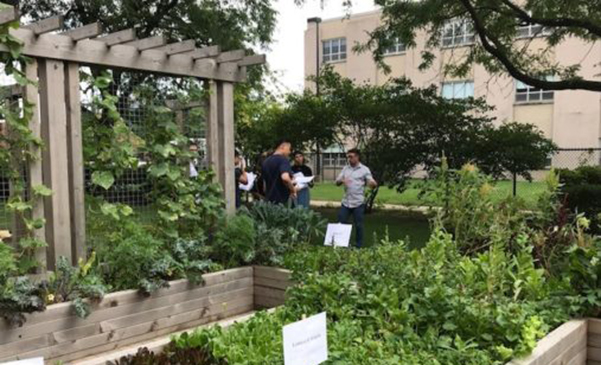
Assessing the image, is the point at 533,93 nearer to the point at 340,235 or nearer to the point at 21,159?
the point at 340,235

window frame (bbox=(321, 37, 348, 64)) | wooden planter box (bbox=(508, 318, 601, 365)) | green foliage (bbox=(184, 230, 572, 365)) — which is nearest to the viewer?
green foliage (bbox=(184, 230, 572, 365))

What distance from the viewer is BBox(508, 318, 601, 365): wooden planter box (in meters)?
2.91

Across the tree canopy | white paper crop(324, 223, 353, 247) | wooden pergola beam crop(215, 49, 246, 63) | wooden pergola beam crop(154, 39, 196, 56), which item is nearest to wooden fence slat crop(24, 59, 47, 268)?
wooden pergola beam crop(154, 39, 196, 56)

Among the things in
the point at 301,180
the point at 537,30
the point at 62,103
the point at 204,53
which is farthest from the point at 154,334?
Answer: the point at 537,30

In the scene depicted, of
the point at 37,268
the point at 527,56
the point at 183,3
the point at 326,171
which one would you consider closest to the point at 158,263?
the point at 37,268

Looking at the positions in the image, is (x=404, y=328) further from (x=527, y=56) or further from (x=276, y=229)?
(x=527, y=56)

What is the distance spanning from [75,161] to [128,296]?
1303 millimetres

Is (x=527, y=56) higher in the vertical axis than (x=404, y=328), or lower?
higher

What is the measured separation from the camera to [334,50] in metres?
35.3

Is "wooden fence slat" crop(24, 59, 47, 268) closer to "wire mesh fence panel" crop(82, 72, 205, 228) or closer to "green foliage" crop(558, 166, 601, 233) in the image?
"wire mesh fence panel" crop(82, 72, 205, 228)

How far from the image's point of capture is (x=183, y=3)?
12820 millimetres

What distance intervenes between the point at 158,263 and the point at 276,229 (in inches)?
57.7

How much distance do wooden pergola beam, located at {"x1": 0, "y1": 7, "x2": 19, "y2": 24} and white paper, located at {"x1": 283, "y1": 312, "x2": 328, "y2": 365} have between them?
321 cm

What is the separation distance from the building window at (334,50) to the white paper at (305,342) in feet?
110
